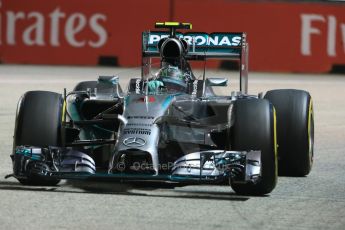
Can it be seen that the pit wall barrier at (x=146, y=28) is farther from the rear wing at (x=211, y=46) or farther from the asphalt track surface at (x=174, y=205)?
the asphalt track surface at (x=174, y=205)

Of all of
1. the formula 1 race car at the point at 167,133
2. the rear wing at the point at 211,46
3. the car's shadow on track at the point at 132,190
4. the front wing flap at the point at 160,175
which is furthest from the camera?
the rear wing at the point at 211,46

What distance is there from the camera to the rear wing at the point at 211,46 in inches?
446

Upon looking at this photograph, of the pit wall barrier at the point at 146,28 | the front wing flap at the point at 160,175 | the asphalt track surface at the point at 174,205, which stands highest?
the pit wall barrier at the point at 146,28

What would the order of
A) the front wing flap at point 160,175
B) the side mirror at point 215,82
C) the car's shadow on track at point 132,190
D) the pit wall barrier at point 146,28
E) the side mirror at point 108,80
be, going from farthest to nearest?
the pit wall barrier at point 146,28, the side mirror at point 108,80, the side mirror at point 215,82, the car's shadow on track at point 132,190, the front wing flap at point 160,175

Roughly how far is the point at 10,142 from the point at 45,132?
3639 mm

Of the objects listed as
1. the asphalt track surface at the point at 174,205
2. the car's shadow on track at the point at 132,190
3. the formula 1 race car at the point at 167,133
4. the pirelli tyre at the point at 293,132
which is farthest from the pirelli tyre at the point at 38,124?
the pirelli tyre at the point at 293,132

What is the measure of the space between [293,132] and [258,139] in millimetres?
1158

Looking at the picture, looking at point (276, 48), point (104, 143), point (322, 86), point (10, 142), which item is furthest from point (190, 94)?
point (276, 48)

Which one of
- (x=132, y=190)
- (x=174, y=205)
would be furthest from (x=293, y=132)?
A: (x=174, y=205)

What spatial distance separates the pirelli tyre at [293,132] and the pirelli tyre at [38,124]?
1980mm

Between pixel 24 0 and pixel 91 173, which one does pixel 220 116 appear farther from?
pixel 24 0

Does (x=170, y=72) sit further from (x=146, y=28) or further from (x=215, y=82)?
(x=146, y=28)

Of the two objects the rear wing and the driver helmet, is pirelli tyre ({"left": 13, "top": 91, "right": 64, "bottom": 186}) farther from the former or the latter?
the rear wing

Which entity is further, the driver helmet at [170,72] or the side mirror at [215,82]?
the driver helmet at [170,72]
